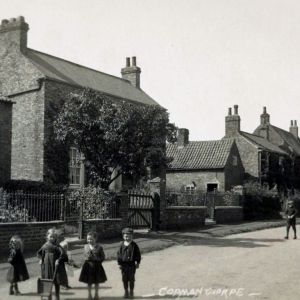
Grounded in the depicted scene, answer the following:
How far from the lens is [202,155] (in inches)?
1581

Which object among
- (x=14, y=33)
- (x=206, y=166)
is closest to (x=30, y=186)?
(x=14, y=33)

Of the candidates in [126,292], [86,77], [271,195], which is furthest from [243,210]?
[126,292]

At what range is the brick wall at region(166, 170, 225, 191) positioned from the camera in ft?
125

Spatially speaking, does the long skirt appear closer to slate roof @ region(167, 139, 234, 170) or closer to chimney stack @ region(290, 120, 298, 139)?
slate roof @ region(167, 139, 234, 170)

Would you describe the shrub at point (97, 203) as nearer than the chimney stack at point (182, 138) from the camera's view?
Yes

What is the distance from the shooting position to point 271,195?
108 ft

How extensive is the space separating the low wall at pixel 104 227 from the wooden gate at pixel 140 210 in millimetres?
1617

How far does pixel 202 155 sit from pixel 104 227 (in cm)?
2323

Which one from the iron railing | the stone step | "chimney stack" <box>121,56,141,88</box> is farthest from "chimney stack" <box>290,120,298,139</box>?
the iron railing

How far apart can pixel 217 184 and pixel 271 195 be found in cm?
608

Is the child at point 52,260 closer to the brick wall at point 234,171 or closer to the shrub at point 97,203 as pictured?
the shrub at point 97,203

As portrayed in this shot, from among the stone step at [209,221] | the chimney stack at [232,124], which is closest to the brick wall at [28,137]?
the stone step at [209,221]

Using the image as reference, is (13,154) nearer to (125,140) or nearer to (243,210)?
(125,140)

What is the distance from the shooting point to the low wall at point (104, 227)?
17.1 m
